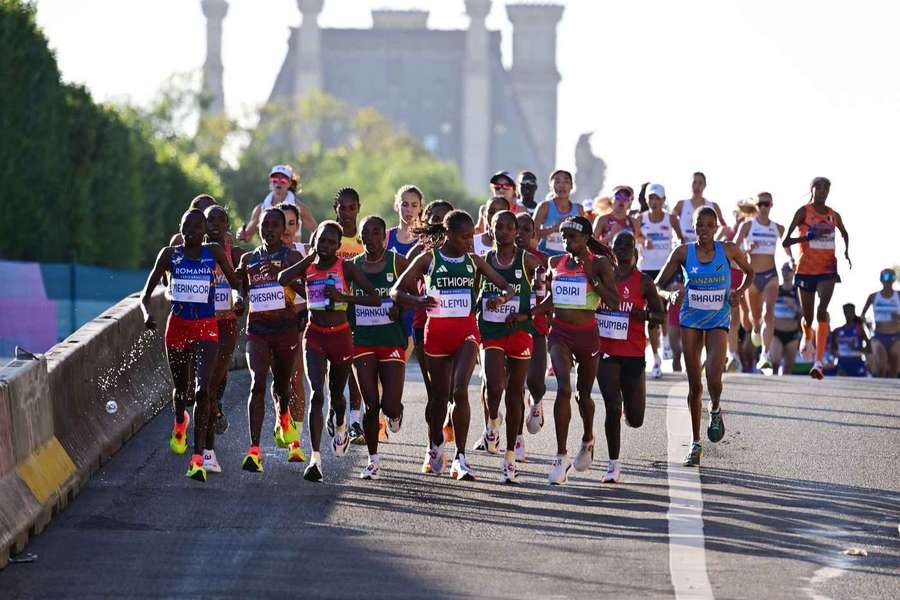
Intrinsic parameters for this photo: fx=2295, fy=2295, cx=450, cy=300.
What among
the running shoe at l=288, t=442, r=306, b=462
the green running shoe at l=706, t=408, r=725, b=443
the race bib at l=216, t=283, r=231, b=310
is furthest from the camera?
the green running shoe at l=706, t=408, r=725, b=443

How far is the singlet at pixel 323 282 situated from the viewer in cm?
1484

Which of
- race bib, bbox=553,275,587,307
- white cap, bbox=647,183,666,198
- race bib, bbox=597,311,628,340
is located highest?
white cap, bbox=647,183,666,198

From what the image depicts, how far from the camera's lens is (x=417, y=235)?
16.6m

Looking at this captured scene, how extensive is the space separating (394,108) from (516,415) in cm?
16446

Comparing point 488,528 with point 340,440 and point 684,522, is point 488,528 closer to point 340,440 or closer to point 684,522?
point 684,522

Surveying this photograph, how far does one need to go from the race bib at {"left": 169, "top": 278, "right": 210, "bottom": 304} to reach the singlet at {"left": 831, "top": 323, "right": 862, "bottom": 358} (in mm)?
18109

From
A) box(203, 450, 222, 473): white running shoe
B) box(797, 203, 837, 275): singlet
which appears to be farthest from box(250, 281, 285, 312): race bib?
box(797, 203, 837, 275): singlet

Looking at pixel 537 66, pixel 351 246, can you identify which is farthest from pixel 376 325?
pixel 537 66

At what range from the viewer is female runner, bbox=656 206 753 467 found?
633 inches

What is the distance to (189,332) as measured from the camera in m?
15.1

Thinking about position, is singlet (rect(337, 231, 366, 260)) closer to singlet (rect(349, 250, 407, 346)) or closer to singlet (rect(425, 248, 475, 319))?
singlet (rect(349, 250, 407, 346))

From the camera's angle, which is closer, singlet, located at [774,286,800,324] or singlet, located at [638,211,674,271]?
singlet, located at [638,211,674,271]

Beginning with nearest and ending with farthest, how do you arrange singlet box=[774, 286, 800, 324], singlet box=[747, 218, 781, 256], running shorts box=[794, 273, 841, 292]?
running shorts box=[794, 273, 841, 292] < singlet box=[747, 218, 781, 256] < singlet box=[774, 286, 800, 324]

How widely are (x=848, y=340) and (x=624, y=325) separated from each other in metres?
17.5
